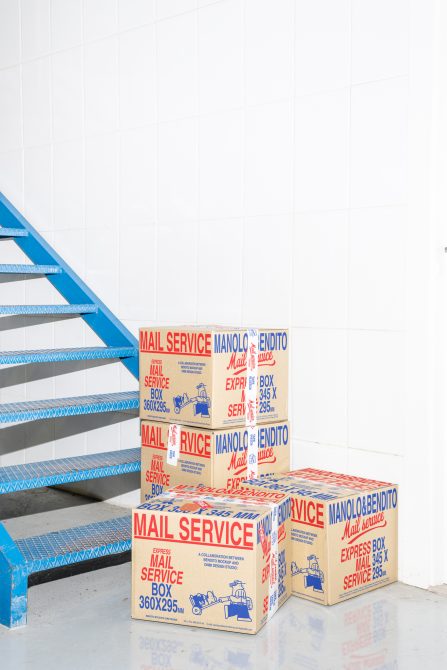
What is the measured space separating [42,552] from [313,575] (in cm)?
80

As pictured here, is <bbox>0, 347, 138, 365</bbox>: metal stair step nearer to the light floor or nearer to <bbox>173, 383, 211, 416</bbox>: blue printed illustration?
<bbox>173, 383, 211, 416</bbox>: blue printed illustration

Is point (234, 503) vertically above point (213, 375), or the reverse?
point (213, 375)

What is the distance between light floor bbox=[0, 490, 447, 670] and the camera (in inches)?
77.9

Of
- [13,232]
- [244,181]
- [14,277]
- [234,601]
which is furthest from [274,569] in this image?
[14,277]

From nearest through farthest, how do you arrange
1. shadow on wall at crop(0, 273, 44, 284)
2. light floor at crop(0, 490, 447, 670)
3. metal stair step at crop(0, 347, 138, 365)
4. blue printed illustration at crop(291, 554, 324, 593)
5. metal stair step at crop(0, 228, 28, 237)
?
light floor at crop(0, 490, 447, 670)
blue printed illustration at crop(291, 554, 324, 593)
metal stair step at crop(0, 347, 138, 365)
metal stair step at crop(0, 228, 28, 237)
shadow on wall at crop(0, 273, 44, 284)

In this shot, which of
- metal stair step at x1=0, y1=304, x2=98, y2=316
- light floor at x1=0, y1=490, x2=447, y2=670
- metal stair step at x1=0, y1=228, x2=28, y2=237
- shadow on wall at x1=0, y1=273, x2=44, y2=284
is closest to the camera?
light floor at x1=0, y1=490, x2=447, y2=670

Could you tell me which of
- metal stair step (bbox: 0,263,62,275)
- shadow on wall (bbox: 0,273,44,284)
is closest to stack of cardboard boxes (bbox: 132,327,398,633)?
metal stair step (bbox: 0,263,62,275)

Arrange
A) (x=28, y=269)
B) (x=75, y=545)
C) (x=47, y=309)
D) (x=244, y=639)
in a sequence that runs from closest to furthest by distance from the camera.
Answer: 1. (x=244, y=639)
2. (x=75, y=545)
3. (x=47, y=309)
4. (x=28, y=269)

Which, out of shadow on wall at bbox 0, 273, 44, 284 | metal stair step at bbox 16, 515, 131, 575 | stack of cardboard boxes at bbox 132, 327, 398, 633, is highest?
shadow on wall at bbox 0, 273, 44, 284

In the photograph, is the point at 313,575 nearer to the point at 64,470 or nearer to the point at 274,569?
the point at 274,569

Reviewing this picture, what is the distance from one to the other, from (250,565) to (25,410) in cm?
97

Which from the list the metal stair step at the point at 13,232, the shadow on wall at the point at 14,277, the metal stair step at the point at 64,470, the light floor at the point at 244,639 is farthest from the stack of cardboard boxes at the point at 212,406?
the shadow on wall at the point at 14,277

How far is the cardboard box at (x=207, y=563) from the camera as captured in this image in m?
2.11

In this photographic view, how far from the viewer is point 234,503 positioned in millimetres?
2279
